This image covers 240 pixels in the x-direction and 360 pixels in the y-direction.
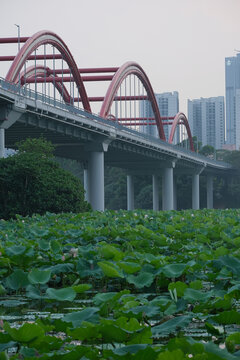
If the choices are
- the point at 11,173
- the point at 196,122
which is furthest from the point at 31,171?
the point at 196,122

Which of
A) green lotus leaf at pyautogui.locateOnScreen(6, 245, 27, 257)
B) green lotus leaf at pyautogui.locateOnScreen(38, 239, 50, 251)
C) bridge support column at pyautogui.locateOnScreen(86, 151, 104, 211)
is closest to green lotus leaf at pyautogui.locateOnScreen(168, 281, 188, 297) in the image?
green lotus leaf at pyautogui.locateOnScreen(6, 245, 27, 257)

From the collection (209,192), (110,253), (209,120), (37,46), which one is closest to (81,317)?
(110,253)

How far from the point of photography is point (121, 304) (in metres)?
3.54

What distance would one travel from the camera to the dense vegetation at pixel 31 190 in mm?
26906

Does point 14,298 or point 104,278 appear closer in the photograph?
point 14,298

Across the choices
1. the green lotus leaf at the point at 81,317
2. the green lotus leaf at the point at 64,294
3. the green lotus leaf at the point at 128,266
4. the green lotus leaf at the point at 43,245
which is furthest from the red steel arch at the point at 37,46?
the green lotus leaf at the point at 81,317

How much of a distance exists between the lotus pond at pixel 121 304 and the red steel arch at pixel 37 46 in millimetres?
32135

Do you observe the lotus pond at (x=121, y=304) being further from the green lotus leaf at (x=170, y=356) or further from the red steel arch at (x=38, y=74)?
the red steel arch at (x=38, y=74)

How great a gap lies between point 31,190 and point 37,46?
17.6 meters

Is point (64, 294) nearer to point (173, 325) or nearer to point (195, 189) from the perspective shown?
point (173, 325)

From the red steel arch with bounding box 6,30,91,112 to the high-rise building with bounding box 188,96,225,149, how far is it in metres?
134

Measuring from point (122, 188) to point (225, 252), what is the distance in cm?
9543

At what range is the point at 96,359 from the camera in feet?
7.36

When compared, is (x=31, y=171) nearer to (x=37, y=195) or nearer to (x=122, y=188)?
(x=37, y=195)
